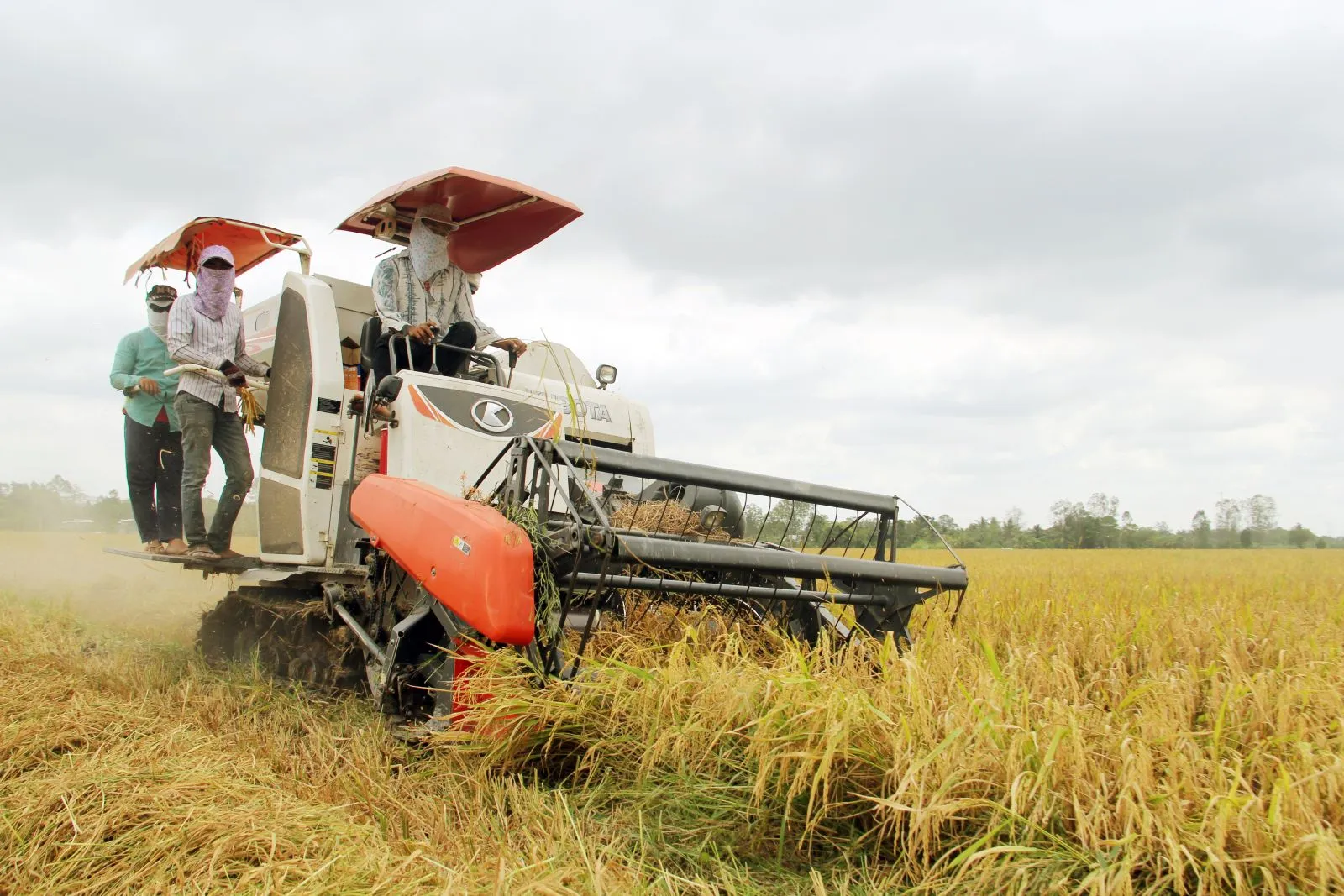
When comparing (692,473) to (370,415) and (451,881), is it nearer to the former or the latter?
(451,881)

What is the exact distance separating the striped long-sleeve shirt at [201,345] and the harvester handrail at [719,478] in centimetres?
336

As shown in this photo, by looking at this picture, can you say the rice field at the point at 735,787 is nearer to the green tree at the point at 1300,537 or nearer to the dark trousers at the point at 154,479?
the dark trousers at the point at 154,479

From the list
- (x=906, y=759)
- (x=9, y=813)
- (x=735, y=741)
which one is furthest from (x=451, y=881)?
(x=9, y=813)

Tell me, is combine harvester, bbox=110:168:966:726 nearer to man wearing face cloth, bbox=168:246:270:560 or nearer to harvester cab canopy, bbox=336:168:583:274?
harvester cab canopy, bbox=336:168:583:274

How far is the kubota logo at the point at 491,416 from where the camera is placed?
5.20m

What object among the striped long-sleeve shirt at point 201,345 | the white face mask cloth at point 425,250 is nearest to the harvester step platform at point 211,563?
the striped long-sleeve shirt at point 201,345

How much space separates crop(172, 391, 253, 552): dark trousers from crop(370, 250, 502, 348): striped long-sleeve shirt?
1.28 metres

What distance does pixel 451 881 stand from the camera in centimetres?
233

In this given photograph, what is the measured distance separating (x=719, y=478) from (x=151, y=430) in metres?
4.67

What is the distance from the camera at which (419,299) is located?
5875 mm

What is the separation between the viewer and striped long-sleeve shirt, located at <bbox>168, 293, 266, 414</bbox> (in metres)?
6.02

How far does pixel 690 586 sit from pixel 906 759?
1.06 m

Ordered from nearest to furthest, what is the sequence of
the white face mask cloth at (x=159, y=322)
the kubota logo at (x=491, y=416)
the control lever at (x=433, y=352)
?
the kubota logo at (x=491, y=416)
the control lever at (x=433, y=352)
the white face mask cloth at (x=159, y=322)

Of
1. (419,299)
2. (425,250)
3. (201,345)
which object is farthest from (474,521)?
(201,345)
